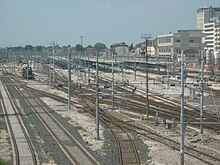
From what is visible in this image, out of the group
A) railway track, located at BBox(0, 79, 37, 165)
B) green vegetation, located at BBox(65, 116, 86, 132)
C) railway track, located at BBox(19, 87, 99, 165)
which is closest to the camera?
railway track, located at BBox(19, 87, 99, 165)

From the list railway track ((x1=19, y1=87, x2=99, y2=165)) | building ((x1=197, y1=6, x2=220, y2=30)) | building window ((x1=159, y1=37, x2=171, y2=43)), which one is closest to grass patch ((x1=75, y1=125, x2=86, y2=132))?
railway track ((x1=19, y1=87, x2=99, y2=165))

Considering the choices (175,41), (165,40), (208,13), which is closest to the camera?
(175,41)

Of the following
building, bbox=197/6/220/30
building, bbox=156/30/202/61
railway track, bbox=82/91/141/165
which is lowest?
railway track, bbox=82/91/141/165

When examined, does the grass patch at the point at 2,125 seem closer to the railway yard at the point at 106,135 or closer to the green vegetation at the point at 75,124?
the railway yard at the point at 106,135

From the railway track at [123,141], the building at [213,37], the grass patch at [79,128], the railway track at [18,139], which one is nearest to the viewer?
the railway track at [123,141]

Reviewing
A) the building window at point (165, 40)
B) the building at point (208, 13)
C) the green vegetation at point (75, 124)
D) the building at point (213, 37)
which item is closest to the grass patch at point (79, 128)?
the green vegetation at point (75, 124)

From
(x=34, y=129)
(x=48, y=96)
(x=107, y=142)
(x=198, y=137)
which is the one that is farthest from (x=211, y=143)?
(x=48, y=96)

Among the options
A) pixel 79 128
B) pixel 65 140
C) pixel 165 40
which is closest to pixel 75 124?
pixel 79 128

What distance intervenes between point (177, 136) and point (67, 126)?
18.2ft

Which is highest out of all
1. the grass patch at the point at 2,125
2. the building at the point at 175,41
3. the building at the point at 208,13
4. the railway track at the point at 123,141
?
the building at the point at 208,13

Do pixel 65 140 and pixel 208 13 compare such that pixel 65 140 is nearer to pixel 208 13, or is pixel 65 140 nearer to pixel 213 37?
pixel 213 37

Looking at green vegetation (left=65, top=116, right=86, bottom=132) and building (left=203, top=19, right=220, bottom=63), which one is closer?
green vegetation (left=65, top=116, right=86, bottom=132)

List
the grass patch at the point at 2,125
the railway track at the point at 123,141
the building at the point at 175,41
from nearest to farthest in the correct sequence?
the railway track at the point at 123,141 < the grass patch at the point at 2,125 < the building at the point at 175,41

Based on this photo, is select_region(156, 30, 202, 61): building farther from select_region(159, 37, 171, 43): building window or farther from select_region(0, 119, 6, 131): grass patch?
select_region(0, 119, 6, 131): grass patch
